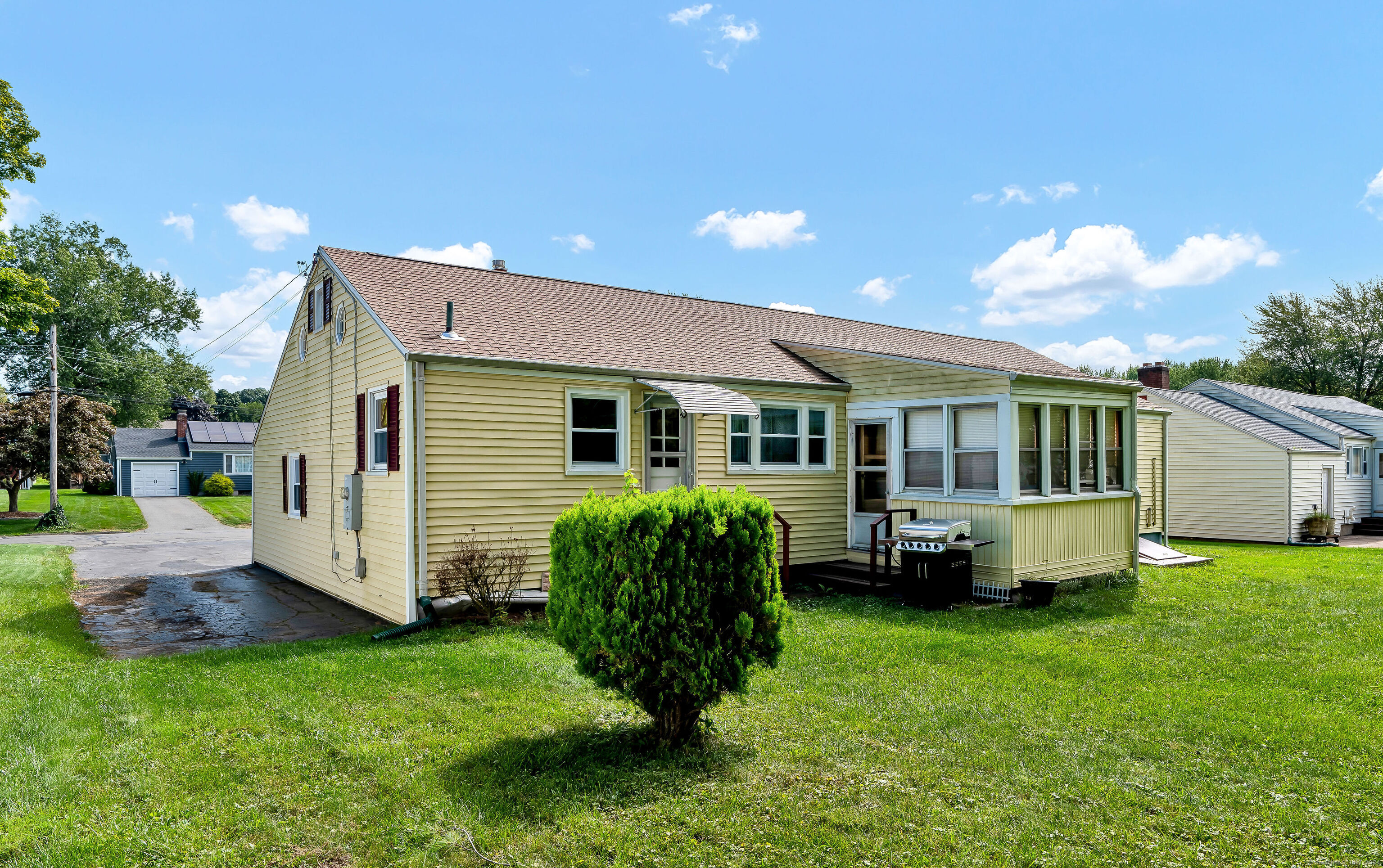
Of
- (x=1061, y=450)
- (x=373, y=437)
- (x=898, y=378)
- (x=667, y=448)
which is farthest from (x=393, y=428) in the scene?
(x=1061, y=450)

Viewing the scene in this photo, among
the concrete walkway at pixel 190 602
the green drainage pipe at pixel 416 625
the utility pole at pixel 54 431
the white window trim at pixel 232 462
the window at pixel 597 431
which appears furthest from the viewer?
the white window trim at pixel 232 462

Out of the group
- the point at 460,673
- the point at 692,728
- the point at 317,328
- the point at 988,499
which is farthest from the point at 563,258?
the point at 692,728

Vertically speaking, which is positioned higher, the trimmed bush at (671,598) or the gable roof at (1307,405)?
the gable roof at (1307,405)

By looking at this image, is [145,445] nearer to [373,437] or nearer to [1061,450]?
[373,437]

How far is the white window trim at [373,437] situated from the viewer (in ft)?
34.2

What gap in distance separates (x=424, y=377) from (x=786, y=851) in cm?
749

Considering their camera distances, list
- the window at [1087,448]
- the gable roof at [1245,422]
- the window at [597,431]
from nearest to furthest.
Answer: the window at [597,431] < the window at [1087,448] < the gable roof at [1245,422]

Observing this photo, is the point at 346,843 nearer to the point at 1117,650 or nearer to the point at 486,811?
the point at 486,811

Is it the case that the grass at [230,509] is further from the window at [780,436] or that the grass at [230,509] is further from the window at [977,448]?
the window at [977,448]

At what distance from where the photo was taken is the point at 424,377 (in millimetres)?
9570

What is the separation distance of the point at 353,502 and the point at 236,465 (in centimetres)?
4110

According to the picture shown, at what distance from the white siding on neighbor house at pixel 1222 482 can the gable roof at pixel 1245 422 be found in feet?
0.52

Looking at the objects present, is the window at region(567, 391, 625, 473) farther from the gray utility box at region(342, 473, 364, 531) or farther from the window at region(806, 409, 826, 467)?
the window at region(806, 409, 826, 467)

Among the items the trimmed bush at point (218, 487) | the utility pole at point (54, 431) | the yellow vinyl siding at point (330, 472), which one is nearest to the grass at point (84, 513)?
the utility pole at point (54, 431)
